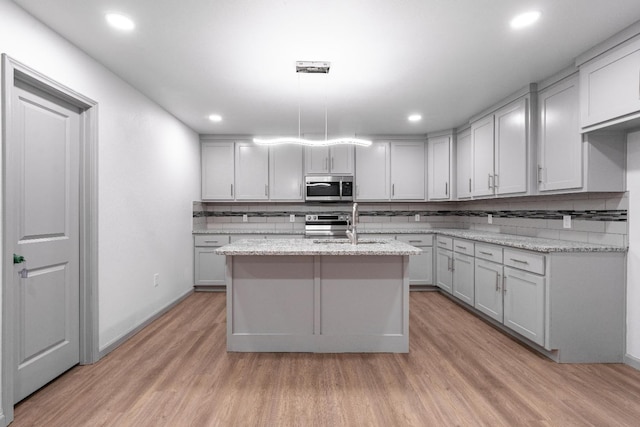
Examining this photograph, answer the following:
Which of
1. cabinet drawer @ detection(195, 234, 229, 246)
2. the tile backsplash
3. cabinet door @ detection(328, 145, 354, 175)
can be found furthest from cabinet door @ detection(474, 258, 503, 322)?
cabinet drawer @ detection(195, 234, 229, 246)

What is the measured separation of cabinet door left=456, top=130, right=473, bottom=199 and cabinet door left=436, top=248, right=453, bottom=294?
848 millimetres

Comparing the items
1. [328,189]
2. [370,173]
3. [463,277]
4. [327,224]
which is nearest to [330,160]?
[328,189]

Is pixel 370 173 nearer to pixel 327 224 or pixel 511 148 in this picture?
pixel 327 224

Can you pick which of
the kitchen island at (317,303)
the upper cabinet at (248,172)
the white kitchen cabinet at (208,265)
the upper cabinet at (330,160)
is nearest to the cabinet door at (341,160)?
the upper cabinet at (330,160)

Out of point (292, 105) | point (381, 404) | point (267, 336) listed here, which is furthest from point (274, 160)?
point (381, 404)

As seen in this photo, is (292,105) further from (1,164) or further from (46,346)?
(46,346)

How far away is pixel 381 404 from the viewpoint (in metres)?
2.02

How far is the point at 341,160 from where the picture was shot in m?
5.12

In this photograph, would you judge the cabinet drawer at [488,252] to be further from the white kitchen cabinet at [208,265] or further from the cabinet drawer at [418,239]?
the white kitchen cabinet at [208,265]

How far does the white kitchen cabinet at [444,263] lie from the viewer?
436 centimetres

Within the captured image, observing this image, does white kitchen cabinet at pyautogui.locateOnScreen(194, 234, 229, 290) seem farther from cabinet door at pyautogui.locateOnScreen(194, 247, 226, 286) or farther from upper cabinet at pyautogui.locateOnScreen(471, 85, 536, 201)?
upper cabinet at pyautogui.locateOnScreen(471, 85, 536, 201)

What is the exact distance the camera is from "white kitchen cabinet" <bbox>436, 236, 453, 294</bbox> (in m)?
4.36

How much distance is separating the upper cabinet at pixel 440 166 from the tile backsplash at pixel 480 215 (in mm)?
447

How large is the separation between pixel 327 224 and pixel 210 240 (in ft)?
5.99
